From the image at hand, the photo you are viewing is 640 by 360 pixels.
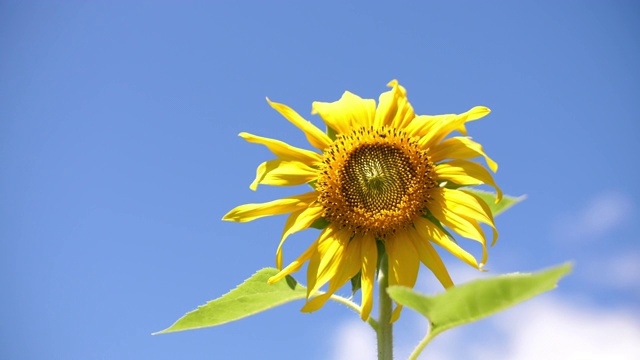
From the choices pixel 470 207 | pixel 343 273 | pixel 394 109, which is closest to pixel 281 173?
pixel 343 273

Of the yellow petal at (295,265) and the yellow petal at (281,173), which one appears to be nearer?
the yellow petal at (295,265)

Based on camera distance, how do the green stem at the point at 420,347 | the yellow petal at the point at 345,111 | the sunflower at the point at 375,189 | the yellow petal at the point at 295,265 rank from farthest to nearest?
1. the yellow petal at the point at 345,111
2. the sunflower at the point at 375,189
3. the yellow petal at the point at 295,265
4. the green stem at the point at 420,347

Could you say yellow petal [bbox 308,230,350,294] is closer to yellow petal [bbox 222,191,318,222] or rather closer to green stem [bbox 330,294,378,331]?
green stem [bbox 330,294,378,331]

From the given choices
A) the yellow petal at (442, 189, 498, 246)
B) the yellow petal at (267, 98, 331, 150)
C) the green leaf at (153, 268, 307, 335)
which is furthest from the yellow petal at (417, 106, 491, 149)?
the green leaf at (153, 268, 307, 335)

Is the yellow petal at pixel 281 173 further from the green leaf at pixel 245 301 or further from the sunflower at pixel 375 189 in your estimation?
the green leaf at pixel 245 301

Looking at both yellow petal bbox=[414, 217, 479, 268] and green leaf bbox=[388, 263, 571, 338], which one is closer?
green leaf bbox=[388, 263, 571, 338]

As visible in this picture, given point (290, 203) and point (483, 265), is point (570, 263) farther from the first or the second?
point (290, 203)

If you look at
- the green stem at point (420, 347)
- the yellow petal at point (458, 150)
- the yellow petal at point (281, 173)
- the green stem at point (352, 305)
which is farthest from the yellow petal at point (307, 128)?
Answer: the green stem at point (420, 347)
